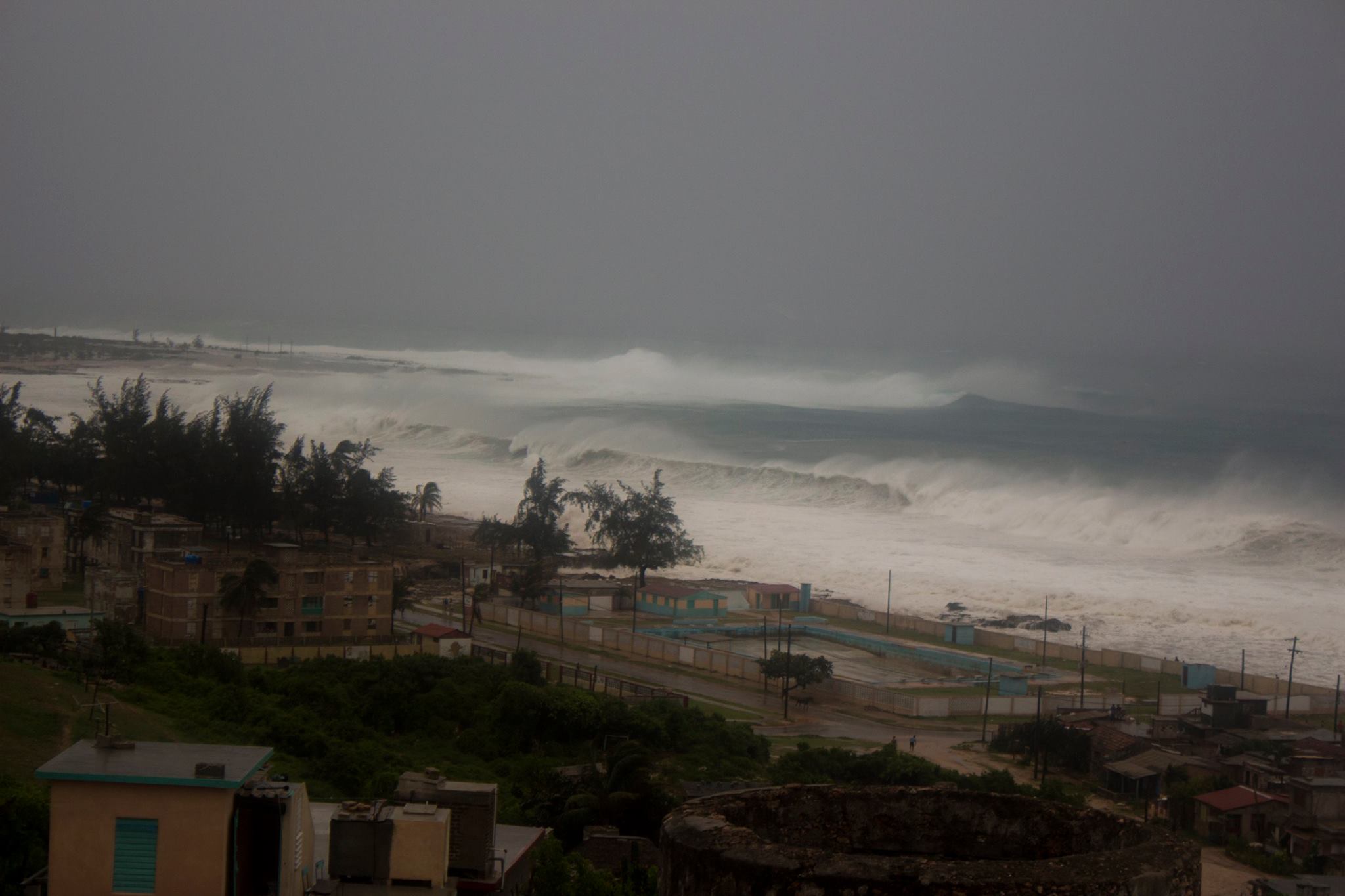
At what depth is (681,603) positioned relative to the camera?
2320 centimetres

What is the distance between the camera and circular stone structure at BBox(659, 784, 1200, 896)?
2.37 metres

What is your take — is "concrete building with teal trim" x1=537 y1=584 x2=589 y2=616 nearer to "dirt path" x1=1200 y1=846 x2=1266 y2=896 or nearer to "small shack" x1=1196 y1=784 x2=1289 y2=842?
"small shack" x1=1196 y1=784 x2=1289 y2=842

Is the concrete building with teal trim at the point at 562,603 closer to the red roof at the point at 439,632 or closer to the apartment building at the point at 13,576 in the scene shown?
the red roof at the point at 439,632

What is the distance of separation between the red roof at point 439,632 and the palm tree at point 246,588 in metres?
2.07

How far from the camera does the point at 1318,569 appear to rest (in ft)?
129

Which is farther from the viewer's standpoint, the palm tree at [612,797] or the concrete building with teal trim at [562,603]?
the concrete building with teal trim at [562,603]

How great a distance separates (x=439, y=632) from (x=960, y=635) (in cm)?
836

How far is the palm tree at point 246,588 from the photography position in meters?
16.7

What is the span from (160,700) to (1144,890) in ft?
38.0

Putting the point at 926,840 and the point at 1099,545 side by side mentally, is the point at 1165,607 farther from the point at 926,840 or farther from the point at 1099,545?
the point at 926,840

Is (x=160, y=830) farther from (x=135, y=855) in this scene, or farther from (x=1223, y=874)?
(x=1223, y=874)

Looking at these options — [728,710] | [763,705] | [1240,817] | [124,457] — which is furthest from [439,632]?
[124,457]

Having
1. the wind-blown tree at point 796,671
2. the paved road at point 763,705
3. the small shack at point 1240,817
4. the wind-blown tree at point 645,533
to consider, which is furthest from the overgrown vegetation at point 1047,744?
the wind-blown tree at point 645,533

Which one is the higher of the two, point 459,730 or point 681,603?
point 681,603
